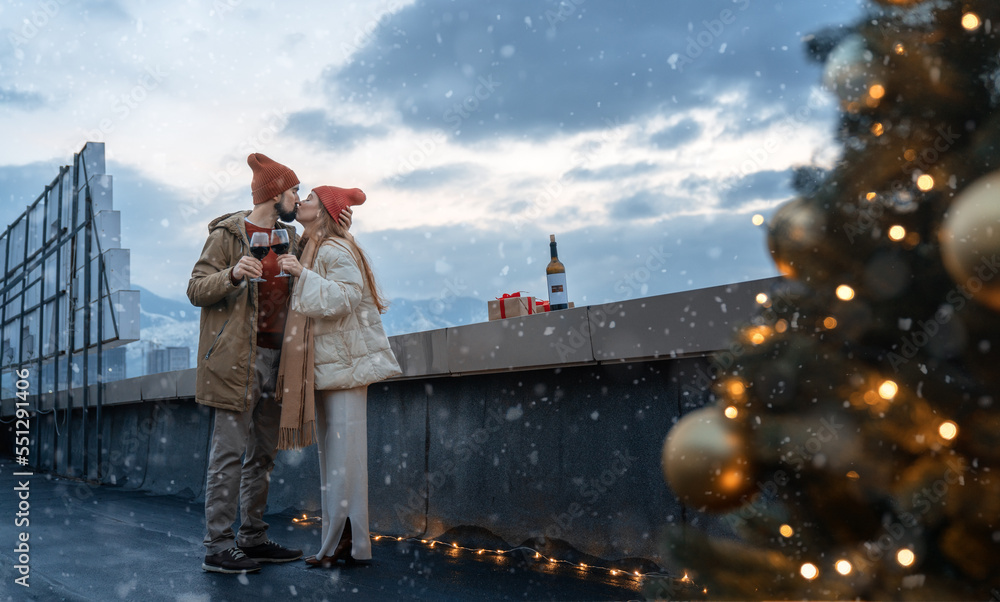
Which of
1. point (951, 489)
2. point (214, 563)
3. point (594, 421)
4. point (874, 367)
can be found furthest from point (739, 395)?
point (214, 563)

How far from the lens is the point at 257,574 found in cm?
348

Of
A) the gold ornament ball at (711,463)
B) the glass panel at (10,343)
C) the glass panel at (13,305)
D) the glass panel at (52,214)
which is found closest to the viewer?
the gold ornament ball at (711,463)

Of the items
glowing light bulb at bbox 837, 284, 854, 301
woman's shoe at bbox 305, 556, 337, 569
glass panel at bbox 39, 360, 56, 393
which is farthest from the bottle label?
glass panel at bbox 39, 360, 56, 393

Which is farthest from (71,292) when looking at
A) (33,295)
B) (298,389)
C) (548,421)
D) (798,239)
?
(798,239)

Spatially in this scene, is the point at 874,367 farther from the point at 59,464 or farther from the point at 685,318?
the point at 59,464

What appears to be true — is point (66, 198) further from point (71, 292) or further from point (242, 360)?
point (242, 360)

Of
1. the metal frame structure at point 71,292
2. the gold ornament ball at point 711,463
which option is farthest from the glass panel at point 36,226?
the gold ornament ball at point 711,463

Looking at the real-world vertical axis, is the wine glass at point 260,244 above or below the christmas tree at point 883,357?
above

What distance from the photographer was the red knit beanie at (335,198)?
3.73 meters

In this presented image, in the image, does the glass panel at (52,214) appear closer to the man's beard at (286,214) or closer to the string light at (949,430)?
the man's beard at (286,214)

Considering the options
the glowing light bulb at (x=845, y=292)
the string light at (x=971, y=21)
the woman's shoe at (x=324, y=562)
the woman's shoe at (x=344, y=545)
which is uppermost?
the string light at (x=971, y=21)

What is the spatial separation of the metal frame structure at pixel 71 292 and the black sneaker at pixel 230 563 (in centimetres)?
619

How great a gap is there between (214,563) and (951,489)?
10.2 feet

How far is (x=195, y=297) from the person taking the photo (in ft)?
12.0
